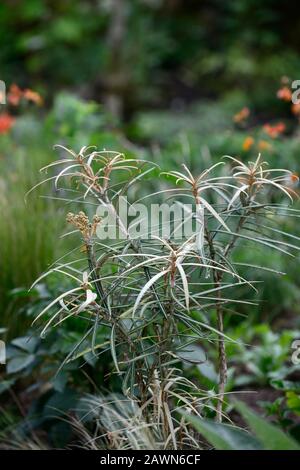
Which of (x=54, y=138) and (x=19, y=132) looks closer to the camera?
(x=54, y=138)

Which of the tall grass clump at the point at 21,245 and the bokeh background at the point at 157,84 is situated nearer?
the tall grass clump at the point at 21,245

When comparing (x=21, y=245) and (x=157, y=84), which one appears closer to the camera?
(x=21, y=245)

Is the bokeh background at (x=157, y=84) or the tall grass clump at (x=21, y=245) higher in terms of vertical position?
the bokeh background at (x=157, y=84)

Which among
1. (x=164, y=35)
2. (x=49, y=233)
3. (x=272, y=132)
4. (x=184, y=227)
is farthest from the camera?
(x=164, y=35)

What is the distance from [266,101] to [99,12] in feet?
10.6

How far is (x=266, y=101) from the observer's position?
9.68m

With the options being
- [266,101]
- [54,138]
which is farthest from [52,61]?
[54,138]

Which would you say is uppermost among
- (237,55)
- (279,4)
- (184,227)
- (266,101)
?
(279,4)

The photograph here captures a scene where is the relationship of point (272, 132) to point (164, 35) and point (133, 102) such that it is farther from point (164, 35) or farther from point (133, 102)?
point (164, 35)

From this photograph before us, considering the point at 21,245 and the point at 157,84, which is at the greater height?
the point at 157,84

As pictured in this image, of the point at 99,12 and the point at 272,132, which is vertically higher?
the point at 99,12

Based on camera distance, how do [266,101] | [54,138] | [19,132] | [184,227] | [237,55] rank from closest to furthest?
[184,227] < [54,138] < [19,132] < [266,101] < [237,55]

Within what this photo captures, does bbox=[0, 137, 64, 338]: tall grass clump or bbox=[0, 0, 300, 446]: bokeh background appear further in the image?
bbox=[0, 0, 300, 446]: bokeh background

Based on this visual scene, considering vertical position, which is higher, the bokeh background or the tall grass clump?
the bokeh background
